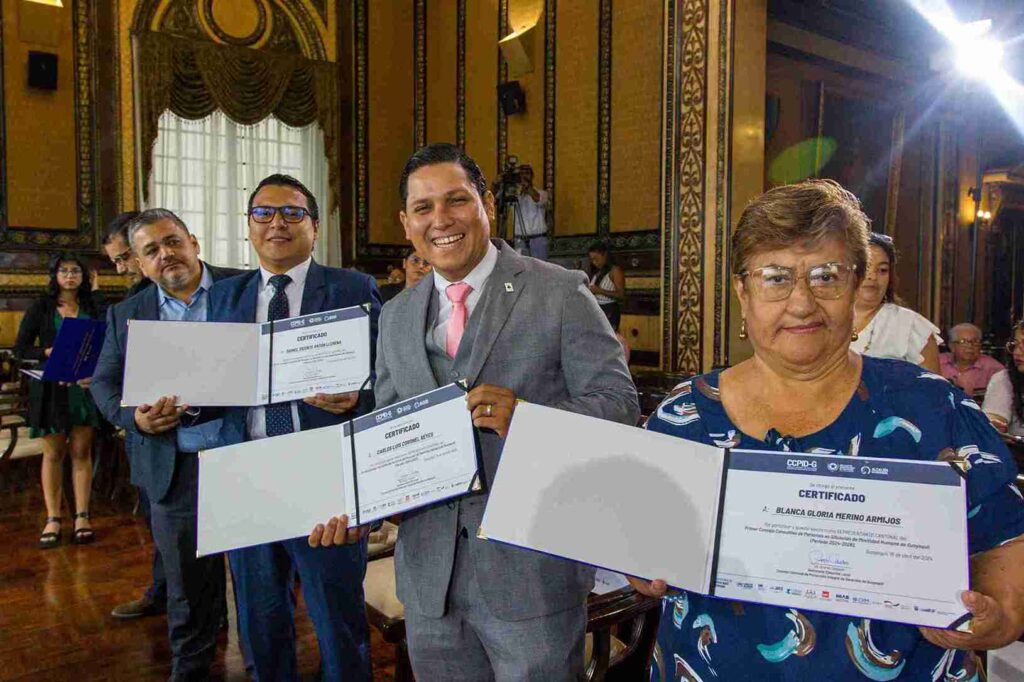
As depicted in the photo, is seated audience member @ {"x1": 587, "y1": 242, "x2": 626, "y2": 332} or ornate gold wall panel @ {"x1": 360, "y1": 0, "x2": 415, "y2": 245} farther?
ornate gold wall panel @ {"x1": 360, "y1": 0, "x2": 415, "y2": 245}

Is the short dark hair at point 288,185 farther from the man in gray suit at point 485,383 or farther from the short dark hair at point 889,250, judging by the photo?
the short dark hair at point 889,250

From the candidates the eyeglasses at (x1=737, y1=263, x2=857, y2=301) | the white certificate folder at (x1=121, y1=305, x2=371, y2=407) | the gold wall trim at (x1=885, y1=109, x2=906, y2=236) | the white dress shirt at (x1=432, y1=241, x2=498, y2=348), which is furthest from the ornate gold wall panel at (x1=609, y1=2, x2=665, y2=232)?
the eyeglasses at (x1=737, y1=263, x2=857, y2=301)

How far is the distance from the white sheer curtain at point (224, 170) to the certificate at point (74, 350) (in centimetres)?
536

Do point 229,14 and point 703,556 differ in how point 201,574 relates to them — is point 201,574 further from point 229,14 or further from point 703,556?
point 229,14

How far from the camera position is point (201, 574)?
245cm

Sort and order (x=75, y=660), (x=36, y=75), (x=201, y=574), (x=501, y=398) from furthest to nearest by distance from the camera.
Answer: (x=36, y=75)
(x=75, y=660)
(x=201, y=574)
(x=501, y=398)

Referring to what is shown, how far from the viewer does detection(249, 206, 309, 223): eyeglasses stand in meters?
2.09

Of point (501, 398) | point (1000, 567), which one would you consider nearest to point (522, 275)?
point (501, 398)

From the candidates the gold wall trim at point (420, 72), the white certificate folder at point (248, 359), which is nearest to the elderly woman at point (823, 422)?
the white certificate folder at point (248, 359)

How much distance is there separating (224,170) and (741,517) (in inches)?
342

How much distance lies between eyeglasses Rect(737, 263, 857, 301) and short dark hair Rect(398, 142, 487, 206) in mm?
657

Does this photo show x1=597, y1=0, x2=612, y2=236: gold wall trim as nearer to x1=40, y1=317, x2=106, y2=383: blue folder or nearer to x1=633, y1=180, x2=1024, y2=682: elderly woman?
x1=40, y1=317, x2=106, y2=383: blue folder

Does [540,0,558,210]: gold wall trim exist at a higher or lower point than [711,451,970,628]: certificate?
higher

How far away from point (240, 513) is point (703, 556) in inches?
38.4
